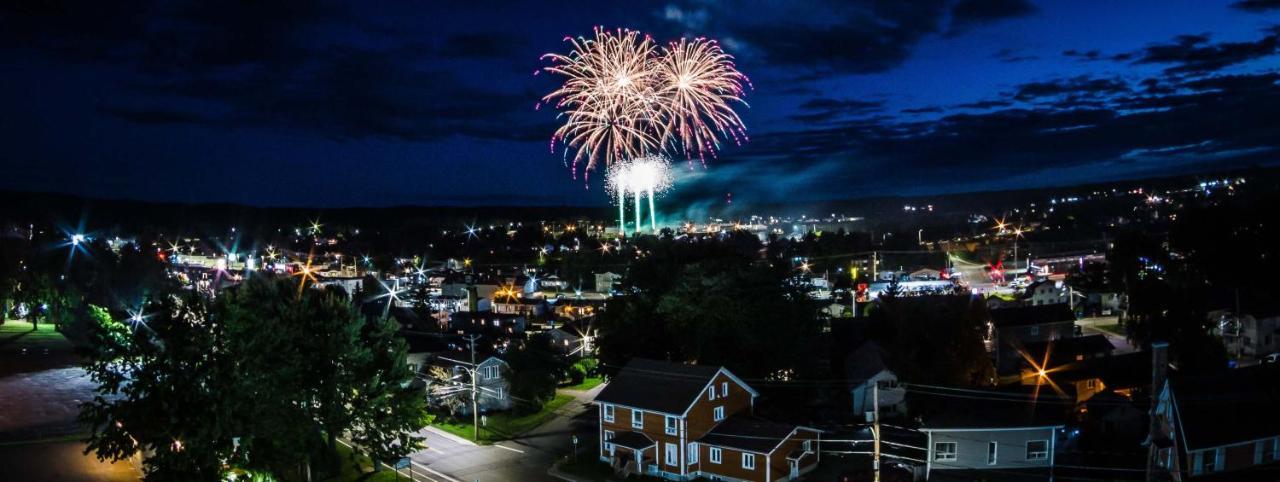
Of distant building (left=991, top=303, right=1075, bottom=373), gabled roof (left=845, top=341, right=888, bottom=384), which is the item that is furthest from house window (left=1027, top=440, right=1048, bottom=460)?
distant building (left=991, top=303, right=1075, bottom=373)

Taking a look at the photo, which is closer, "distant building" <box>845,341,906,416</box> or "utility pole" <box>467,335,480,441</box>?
"utility pole" <box>467,335,480,441</box>

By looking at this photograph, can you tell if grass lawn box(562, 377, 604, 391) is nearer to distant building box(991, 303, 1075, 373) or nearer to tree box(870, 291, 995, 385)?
tree box(870, 291, 995, 385)

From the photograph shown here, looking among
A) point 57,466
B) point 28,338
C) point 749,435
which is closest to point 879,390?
point 749,435

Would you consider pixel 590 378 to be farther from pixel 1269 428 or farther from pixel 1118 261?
pixel 1118 261

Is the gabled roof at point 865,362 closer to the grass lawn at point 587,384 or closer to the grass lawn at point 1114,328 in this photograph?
the grass lawn at point 587,384

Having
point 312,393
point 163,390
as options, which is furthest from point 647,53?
point 163,390

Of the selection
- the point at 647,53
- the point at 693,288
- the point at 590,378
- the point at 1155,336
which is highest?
the point at 647,53

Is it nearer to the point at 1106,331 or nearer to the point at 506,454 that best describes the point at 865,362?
the point at 506,454
